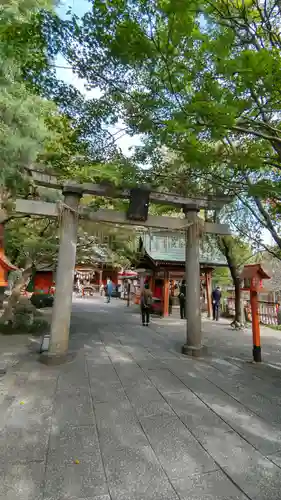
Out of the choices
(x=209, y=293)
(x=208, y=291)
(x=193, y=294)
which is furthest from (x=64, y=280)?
(x=209, y=293)

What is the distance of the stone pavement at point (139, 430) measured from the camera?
228 centimetres

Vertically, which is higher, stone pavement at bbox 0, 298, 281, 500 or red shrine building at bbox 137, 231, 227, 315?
red shrine building at bbox 137, 231, 227, 315

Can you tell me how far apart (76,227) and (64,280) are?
121 centimetres

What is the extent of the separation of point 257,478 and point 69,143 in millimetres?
6610

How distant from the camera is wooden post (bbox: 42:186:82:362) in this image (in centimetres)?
552

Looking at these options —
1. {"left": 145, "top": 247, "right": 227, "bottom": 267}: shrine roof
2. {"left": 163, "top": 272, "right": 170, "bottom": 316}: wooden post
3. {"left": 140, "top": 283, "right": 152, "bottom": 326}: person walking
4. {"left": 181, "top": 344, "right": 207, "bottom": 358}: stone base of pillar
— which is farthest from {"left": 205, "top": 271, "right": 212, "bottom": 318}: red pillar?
{"left": 181, "top": 344, "right": 207, "bottom": 358}: stone base of pillar

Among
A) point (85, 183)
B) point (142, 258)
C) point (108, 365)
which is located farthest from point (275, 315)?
point (85, 183)

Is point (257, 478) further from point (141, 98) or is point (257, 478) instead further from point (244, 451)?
point (141, 98)

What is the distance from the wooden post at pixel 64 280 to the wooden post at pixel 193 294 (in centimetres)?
285

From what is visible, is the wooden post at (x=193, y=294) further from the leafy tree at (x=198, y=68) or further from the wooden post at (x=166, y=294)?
the wooden post at (x=166, y=294)

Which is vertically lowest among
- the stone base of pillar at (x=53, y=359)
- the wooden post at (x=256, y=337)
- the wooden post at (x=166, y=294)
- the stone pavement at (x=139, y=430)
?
the stone pavement at (x=139, y=430)

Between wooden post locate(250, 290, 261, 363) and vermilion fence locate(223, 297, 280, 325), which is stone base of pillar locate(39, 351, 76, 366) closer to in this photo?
wooden post locate(250, 290, 261, 363)

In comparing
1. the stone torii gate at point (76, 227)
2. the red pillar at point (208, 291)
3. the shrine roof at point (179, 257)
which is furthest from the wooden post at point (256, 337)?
the red pillar at point (208, 291)

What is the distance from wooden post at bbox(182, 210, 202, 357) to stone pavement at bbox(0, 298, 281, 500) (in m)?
0.60
